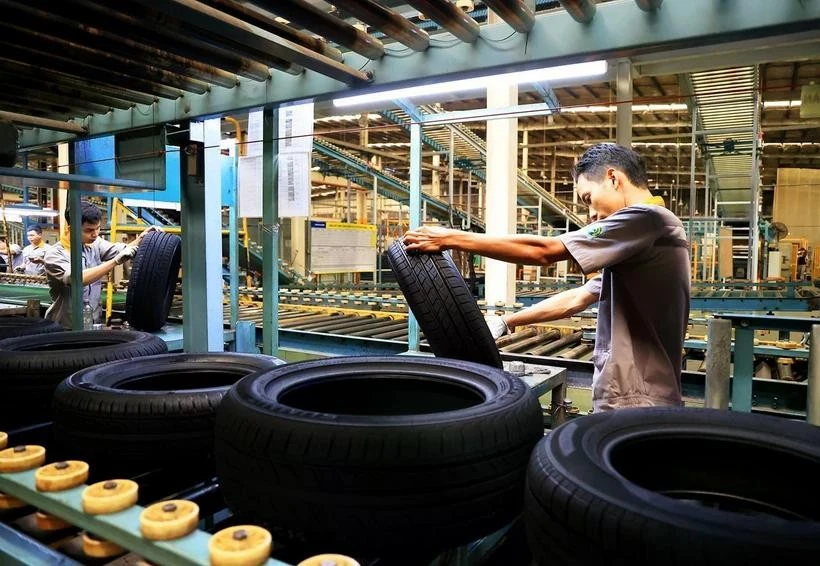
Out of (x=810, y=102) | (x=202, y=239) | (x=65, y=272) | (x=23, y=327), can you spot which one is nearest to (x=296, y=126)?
(x=202, y=239)

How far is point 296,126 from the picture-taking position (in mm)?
3244

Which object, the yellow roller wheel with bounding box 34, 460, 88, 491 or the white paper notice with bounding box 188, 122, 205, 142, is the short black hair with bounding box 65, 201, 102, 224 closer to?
the white paper notice with bounding box 188, 122, 205, 142

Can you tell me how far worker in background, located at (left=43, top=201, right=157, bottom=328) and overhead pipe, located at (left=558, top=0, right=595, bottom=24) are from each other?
12.6ft

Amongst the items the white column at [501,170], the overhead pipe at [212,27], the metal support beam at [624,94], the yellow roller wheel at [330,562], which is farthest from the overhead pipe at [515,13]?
the white column at [501,170]

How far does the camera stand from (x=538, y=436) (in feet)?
4.70

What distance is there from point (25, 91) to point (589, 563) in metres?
3.32

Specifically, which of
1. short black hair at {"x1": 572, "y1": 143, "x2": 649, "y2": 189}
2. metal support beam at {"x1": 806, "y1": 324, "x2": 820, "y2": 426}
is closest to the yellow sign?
metal support beam at {"x1": 806, "y1": 324, "x2": 820, "y2": 426}

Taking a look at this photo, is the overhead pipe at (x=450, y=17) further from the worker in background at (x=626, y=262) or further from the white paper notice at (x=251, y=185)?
the white paper notice at (x=251, y=185)

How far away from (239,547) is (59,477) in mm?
551

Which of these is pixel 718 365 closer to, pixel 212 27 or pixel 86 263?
pixel 212 27

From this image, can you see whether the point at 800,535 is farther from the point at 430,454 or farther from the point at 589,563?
the point at 430,454

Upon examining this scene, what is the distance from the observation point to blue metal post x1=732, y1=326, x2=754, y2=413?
96.2 inches

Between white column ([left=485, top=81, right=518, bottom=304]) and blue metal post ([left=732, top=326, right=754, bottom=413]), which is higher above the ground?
white column ([left=485, top=81, right=518, bottom=304])

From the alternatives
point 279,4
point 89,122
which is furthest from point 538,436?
point 89,122
